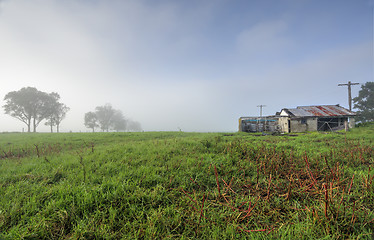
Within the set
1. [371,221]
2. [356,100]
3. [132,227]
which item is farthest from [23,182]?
[356,100]

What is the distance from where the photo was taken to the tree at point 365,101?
111 ft

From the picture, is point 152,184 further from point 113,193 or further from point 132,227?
point 132,227

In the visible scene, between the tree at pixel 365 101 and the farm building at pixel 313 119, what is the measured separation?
13018mm

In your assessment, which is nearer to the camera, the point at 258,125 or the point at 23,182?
the point at 23,182

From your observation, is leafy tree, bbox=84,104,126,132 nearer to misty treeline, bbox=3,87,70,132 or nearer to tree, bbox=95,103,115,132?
tree, bbox=95,103,115,132

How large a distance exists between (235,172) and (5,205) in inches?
193

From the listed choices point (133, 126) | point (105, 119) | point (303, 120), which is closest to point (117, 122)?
point (105, 119)

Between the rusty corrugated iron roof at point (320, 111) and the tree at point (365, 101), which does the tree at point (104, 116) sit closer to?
the rusty corrugated iron roof at point (320, 111)

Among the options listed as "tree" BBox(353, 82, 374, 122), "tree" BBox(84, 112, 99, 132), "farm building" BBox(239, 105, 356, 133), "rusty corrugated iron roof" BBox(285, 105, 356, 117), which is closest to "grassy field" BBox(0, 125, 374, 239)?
"farm building" BBox(239, 105, 356, 133)

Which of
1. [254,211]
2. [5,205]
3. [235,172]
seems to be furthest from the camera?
[235,172]

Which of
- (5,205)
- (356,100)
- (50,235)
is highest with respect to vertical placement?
(356,100)

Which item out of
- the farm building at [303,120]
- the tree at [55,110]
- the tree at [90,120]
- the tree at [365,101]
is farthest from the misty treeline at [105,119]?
the tree at [365,101]

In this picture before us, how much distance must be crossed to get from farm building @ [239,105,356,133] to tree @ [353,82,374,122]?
40.4ft

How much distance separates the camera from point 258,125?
88.1ft
